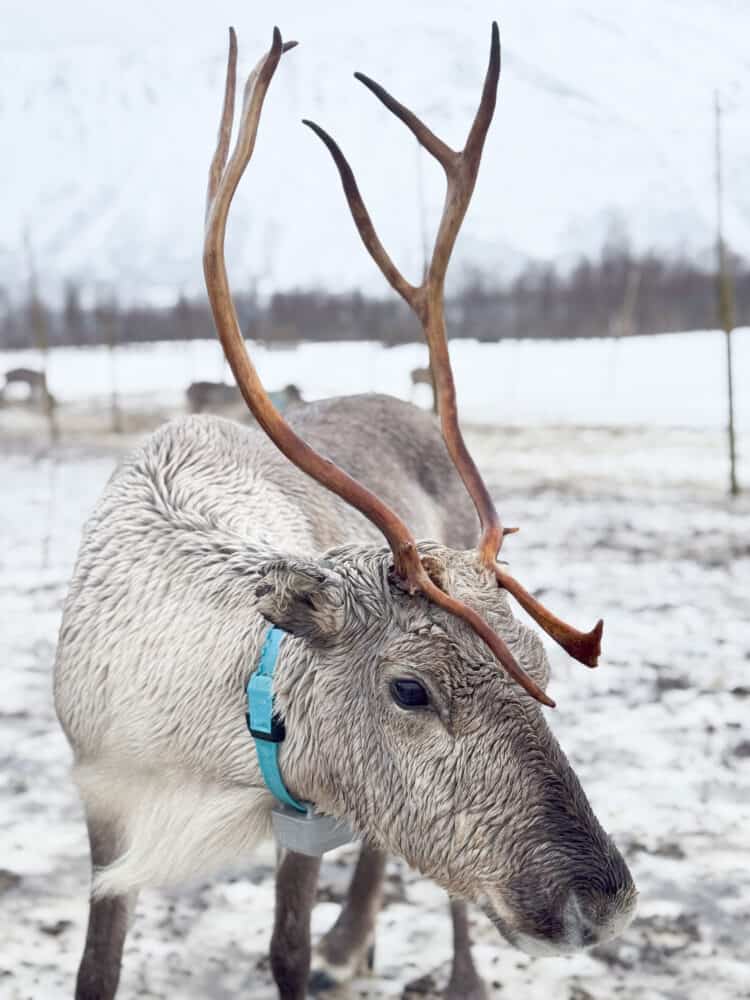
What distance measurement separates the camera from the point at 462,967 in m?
2.79

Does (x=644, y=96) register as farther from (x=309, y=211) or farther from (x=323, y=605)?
(x=323, y=605)

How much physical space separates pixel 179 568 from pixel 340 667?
1.89 feet

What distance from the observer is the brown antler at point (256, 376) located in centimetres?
176

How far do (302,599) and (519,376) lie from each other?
794 inches

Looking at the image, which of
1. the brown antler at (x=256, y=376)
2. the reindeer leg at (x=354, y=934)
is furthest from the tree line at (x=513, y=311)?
the brown antler at (x=256, y=376)

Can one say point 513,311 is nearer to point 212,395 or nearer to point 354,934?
point 212,395

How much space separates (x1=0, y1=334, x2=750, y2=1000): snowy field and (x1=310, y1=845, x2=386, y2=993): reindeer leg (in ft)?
0.23

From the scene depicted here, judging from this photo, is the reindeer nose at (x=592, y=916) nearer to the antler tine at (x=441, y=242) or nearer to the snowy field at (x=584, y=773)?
the antler tine at (x=441, y=242)

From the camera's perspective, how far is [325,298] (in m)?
34.5

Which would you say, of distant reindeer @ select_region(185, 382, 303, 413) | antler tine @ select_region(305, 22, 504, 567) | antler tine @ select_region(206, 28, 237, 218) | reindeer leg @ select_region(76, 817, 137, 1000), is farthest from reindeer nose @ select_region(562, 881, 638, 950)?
distant reindeer @ select_region(185, 382, 303, 413)

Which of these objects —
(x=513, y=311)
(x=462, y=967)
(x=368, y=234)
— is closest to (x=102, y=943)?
(x=462, y=967)

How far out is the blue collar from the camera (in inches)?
76.2

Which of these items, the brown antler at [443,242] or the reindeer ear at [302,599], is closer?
the reindeer ear at [302,599]

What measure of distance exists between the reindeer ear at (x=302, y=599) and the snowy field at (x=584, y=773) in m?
1.45
